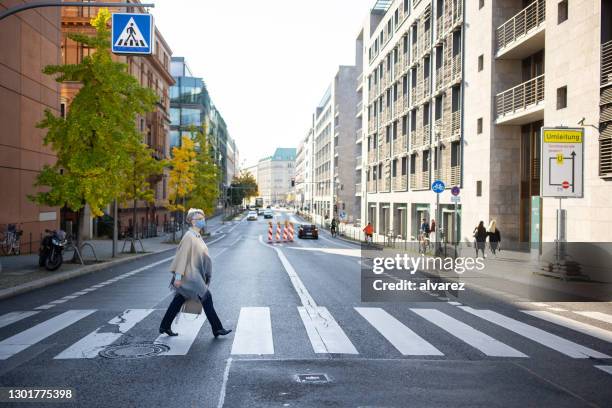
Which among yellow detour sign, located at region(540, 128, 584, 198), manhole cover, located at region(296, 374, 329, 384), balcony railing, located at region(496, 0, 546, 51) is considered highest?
balcony railing, located at region(496, 0, 546, 51)

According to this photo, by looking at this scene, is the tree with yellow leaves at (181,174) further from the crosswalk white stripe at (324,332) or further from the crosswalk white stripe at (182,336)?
the crosswalk white stripe at (182,336)

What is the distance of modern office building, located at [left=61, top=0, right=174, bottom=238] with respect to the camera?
121 ft

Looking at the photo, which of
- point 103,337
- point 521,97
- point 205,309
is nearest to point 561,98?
point 521,97

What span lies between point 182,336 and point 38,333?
2196 mm

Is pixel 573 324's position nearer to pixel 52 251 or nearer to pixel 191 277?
pixel 191 277

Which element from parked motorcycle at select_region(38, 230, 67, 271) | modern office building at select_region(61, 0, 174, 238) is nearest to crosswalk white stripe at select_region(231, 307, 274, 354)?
parked motorcycle at select_region(38, 230, 67, 271)

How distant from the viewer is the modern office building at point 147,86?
3675 centimetres

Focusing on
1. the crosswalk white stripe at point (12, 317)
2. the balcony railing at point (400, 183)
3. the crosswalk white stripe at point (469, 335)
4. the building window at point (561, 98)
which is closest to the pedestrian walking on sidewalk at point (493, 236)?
the building window at point (561, 98)

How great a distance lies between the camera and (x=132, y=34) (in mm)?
11320

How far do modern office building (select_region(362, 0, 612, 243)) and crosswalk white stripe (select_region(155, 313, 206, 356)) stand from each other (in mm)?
13613

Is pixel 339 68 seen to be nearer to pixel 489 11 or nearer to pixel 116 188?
pixel 489 11

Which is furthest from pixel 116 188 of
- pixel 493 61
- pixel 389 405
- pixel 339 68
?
pixel 339 68

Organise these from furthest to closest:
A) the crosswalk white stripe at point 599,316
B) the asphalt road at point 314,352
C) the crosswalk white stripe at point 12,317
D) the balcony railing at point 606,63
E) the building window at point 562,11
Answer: the building window at point 562,11
the balcony railing at point 606,63
the crosswalk white stripe at point 599,316
the crosswalk white stripe at point 12,317
the asphalt road at point 314,352
